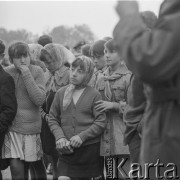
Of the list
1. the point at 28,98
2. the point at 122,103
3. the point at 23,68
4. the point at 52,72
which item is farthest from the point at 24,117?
the point at 122,103

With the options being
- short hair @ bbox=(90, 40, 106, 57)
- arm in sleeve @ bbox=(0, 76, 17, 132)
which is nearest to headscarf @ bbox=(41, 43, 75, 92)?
short hair @ bbox=(90, 40, 106, 57)

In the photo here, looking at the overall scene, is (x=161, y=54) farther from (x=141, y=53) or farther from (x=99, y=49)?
(x=99, y=49)

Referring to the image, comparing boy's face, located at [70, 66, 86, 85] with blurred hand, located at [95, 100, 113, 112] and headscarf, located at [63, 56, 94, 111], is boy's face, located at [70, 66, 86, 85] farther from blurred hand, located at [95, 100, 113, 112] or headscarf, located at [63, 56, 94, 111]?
blurred hand, located at [95, 100, 113, 112]

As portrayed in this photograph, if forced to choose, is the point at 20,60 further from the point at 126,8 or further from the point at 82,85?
the point at 126,8

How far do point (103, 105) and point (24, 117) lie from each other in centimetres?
91

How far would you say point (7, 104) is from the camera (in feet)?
17.3

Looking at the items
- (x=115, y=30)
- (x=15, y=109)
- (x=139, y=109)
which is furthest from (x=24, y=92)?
(x=115, y=30)

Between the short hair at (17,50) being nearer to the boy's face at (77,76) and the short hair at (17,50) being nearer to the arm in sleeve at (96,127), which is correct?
the boy's face at (77,76)

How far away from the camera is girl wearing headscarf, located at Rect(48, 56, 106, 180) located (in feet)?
16.5

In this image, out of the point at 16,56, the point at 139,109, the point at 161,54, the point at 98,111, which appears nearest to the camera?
the point at 161,54

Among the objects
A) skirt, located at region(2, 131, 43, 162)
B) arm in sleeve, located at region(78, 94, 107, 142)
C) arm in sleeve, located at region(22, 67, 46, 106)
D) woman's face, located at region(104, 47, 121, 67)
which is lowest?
skirt, located at region(2, 131, 43, 162)

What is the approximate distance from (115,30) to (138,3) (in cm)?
18

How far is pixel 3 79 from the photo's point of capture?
5.27 meters

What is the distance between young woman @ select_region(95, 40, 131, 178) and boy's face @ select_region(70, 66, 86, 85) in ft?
0.90
